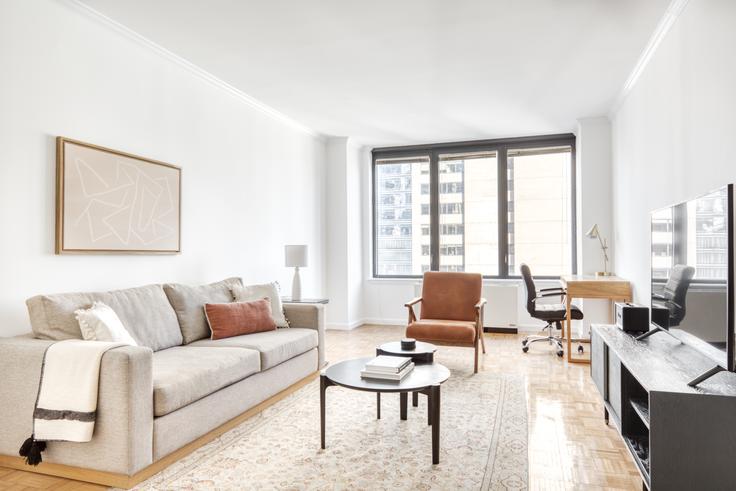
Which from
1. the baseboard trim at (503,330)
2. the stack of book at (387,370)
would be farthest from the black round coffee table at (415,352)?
the baseboard trim at (503,330)

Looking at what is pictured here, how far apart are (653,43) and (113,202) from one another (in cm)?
415

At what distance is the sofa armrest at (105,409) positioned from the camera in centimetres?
235

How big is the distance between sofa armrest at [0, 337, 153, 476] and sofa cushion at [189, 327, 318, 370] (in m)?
1.10

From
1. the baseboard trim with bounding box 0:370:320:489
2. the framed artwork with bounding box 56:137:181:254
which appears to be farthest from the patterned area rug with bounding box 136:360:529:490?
the framed artwork with bounding box 56:137:181:254

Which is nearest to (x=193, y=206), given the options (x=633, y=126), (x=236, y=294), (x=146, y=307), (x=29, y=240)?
(x=236, y=294)

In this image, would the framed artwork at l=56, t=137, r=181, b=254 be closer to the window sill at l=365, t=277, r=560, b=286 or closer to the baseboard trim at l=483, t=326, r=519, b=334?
the window sill at l=365, t=277, r=560, b=286

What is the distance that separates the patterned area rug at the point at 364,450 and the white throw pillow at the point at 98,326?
0.79 meters

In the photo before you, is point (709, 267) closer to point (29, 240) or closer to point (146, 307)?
point (146, 307)

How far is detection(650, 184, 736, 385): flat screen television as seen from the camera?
200 cm

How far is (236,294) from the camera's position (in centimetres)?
428

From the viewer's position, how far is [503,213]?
7078 millimetres

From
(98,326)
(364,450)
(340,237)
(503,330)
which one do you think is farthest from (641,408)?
(340,237)

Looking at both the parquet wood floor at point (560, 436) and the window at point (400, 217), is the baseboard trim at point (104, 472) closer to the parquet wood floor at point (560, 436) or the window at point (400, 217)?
the parquet wood floor at point (560, 436)

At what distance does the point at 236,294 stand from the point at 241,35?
2076 millimetres
